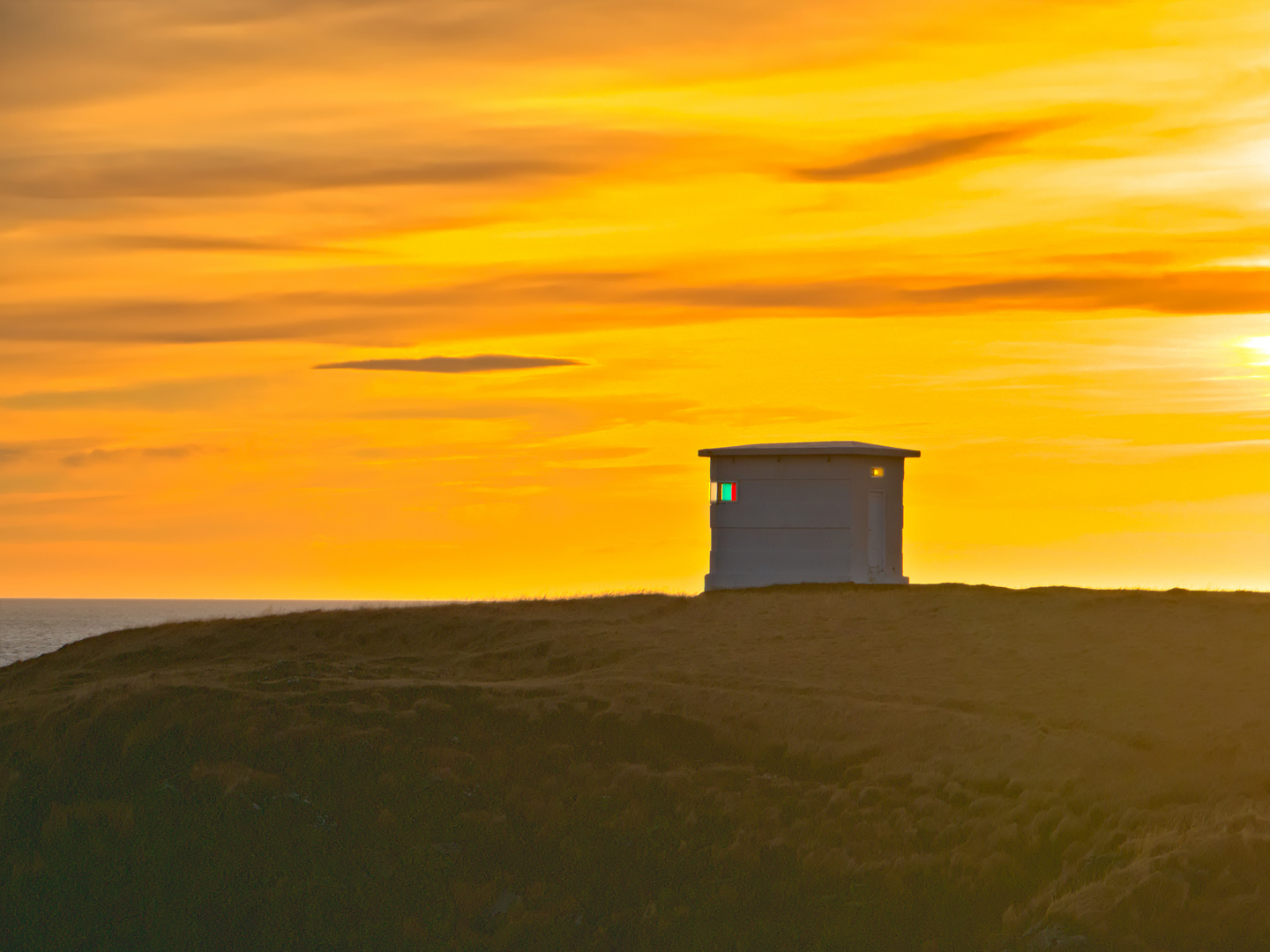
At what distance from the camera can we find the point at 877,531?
35094 millimetres

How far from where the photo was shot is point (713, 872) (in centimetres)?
1581

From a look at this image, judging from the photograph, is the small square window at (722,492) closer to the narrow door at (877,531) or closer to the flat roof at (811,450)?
the flat roof at (811,450)

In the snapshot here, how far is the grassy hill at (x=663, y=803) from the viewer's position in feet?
49.2

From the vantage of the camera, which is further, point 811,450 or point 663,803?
point 811,450

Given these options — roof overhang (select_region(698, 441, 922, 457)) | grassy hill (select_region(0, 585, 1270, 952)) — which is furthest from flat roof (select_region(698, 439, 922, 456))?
grassy hill (select_region(0, 585, 1270, 952))

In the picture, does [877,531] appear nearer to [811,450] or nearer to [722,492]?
[811,450]

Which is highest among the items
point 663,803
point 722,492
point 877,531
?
point 722,492

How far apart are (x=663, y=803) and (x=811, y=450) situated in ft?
58.0

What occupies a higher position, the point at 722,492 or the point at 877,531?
the point at 722,492

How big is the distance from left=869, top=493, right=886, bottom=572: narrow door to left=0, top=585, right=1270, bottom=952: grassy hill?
1045 cm

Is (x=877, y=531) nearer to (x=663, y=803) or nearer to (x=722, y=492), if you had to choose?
(x=722, y=492)

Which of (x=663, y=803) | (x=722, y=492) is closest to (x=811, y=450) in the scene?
(x=722, y=492)

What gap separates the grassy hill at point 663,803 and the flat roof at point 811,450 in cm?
1005

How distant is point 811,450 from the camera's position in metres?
33.8
